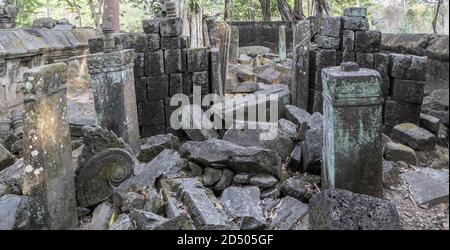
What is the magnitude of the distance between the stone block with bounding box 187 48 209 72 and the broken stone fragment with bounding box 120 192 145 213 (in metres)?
3.38

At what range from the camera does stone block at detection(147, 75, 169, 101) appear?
6.58 m

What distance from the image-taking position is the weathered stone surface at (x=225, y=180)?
424cm

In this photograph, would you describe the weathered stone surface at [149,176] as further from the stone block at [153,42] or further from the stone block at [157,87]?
the stone block at [153,42]

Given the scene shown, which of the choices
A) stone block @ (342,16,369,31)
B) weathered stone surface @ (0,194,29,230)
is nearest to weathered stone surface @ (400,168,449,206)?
stone block @ (342,16,369,31)

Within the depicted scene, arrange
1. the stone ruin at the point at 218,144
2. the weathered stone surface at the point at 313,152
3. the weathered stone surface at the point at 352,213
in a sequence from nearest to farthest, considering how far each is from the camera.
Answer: the weathered stone surface at the point at 352,213
the stone ruin at the point at 218,144
the weathered stone surface at the point at 313,152

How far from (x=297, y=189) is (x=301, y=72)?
141 inches

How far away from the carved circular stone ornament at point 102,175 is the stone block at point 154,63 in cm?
266

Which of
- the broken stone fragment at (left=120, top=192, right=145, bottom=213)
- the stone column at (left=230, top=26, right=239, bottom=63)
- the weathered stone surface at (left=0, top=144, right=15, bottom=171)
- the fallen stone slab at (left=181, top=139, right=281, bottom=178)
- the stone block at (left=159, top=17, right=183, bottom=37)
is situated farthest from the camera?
the stone column at (left=230, top=26, right=239, bottom=63)

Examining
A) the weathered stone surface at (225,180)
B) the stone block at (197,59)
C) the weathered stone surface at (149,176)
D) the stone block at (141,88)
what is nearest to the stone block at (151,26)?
the stone block at (197,59)

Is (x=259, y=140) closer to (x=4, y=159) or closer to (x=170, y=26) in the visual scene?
(x=170, y=26)

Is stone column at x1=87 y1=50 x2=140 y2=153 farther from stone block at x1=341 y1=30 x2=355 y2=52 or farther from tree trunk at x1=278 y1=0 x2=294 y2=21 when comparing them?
tree trunk at x1=278 y1=0 x2=294 y2=21
